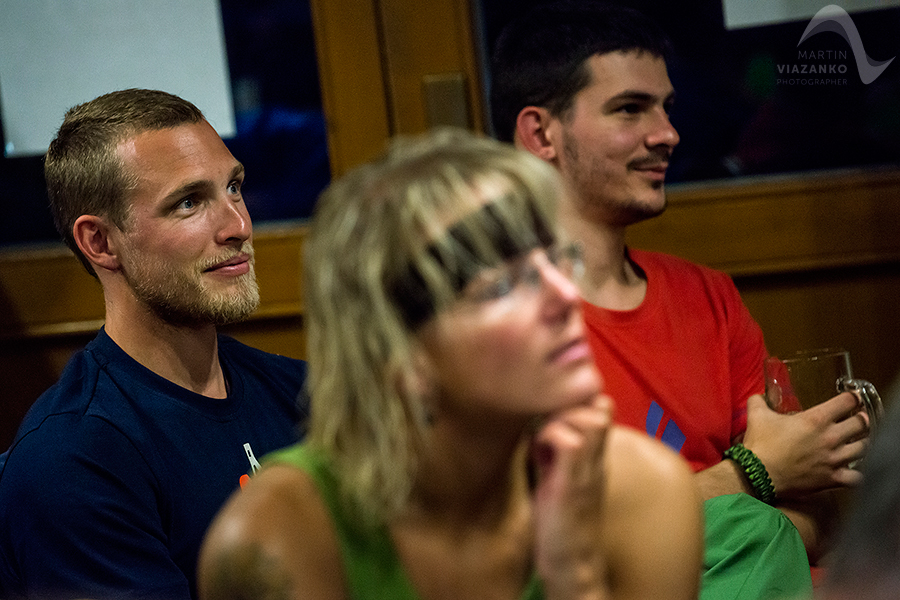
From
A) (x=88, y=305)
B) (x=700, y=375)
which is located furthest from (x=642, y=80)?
(x=88, y=305)

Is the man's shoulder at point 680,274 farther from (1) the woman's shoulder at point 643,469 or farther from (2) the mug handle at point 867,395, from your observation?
(1) the woman's shoulder at point 643,469

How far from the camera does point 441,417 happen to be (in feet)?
3.31

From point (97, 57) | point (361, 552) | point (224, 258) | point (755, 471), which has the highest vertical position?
point (97, 57)

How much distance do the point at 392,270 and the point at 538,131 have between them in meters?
1.13

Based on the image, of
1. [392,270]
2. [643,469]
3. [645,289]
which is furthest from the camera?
[645,289]

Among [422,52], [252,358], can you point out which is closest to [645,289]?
[252,358]

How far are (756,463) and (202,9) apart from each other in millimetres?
1849

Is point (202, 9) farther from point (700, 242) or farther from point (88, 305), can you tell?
point (700, 242)

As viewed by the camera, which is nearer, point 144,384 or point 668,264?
point 144,384

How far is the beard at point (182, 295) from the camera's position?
1642 mm

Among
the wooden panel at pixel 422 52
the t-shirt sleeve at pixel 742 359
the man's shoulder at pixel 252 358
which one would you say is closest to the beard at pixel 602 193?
the t-shirt sleeve at pixel 742 359

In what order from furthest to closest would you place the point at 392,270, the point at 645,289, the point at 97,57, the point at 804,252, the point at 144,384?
the point at 97,57
the point at 804,252
the point at 645,289
the point at 144,384
the point at 392,270

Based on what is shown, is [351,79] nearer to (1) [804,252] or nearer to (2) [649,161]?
(2) [649,161]

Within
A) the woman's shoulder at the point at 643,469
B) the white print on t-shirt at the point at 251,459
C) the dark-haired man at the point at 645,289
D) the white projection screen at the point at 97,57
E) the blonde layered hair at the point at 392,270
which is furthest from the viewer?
the white projection screen at the point at 97,57
